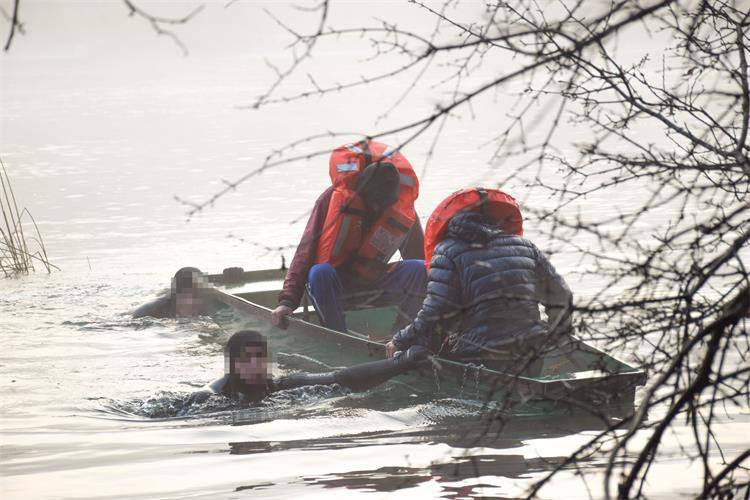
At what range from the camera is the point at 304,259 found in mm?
8523

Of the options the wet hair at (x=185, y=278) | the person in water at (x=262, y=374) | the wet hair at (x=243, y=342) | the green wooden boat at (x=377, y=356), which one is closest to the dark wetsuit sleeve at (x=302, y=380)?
the person in water at (x=262, y=374)

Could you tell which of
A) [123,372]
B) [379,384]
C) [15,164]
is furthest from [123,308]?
[15,164]

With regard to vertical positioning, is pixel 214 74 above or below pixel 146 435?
above

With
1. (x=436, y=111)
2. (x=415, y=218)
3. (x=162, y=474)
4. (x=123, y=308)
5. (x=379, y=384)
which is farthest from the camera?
(x=123, y=308)

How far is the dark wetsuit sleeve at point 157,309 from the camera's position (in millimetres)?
11422

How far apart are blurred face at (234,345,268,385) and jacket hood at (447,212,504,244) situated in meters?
1.47

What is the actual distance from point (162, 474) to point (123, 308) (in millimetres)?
5916

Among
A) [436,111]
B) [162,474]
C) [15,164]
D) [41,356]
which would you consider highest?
[15,164]

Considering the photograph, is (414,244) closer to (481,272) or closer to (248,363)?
(248,363)

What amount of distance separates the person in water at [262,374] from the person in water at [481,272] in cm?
21

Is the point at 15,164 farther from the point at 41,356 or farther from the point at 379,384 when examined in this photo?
the point at 379,384

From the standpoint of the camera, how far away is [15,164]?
24234 mm

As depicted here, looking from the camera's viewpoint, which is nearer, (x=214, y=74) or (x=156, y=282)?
(x=156, y=282)

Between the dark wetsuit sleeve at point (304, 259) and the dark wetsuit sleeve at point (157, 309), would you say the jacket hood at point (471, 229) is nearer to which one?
the dark wetsuit sleeve at point (304, 259)
